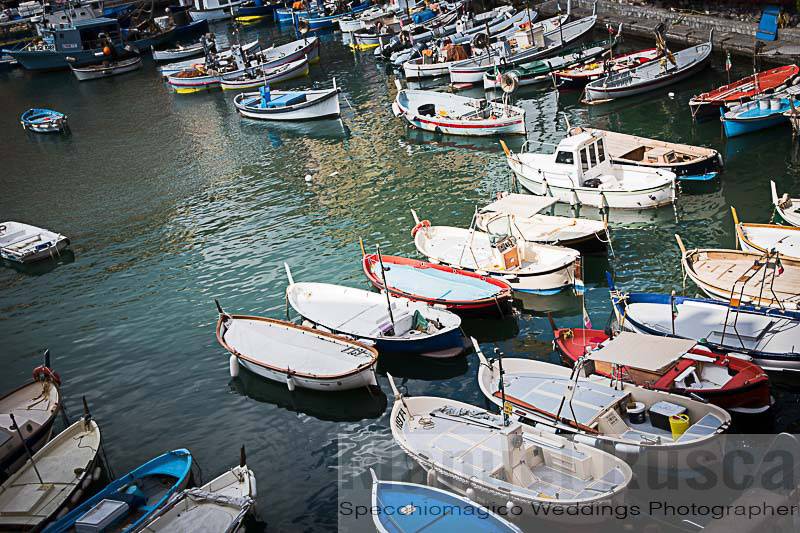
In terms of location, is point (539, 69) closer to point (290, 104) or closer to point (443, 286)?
point (290, 104)

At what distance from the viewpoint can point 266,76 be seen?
215 feet

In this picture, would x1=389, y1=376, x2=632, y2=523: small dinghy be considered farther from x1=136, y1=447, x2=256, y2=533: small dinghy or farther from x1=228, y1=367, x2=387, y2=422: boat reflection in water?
x1=136, y1=447, x2=256, y2=533: small dinghy

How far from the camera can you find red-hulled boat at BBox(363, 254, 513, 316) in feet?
86.5

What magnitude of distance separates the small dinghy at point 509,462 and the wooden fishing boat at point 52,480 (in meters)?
8.29

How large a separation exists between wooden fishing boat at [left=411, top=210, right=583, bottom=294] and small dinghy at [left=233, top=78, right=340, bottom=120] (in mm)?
24574

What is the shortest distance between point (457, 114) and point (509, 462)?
32110 mm

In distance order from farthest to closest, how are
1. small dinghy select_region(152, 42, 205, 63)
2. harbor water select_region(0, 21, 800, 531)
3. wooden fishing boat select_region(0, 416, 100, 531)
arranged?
1. small dinghy select_region(152, 42, 205, 63)
2. harbor water select_region(0, 21, 800, 531)
3. wooden fishing boat select_region(0, 416, 100, 531)

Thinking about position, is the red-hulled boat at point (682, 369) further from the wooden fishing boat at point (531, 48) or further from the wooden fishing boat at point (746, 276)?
the wooden fishing boat at point (531, 48)

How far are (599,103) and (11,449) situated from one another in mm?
36887

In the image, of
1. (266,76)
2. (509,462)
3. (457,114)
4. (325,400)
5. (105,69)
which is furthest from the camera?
(105,69)

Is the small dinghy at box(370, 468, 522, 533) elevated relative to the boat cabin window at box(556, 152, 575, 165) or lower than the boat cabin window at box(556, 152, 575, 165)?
lower

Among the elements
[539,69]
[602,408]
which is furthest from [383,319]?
[539,69]

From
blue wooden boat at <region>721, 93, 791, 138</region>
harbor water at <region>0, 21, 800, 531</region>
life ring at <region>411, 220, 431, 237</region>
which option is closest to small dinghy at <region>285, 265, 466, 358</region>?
harbor water at <region>0, 21, 800, 531</region>

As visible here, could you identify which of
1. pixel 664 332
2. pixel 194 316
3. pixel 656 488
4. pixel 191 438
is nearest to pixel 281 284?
pixel 194 316
